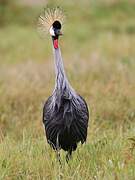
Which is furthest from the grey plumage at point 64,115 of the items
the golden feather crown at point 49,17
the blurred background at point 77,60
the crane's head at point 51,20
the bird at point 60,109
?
the blurred background at point 77,60

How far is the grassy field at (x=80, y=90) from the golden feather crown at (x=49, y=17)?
792 mm

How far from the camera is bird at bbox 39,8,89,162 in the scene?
16.5ft

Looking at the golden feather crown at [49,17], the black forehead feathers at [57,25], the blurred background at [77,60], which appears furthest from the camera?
the blurred background at [77,60]

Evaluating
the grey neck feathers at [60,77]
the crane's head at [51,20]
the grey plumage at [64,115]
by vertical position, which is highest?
the crane's head at [51,20]

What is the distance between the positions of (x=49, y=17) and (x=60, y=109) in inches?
29.3

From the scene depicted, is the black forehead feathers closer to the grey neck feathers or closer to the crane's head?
the crane's head

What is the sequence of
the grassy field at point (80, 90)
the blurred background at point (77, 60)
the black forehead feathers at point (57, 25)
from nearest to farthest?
the grassy field at point (80, 90) < the black forehead feathers at point (57, 25) < the blurred background at point (77, 60)

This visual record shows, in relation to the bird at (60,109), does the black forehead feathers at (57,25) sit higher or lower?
higher

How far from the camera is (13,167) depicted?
15.5 ft

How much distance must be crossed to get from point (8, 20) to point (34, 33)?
1.85m

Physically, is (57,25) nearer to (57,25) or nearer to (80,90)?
(57,25)

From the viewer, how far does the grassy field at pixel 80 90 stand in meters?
4.74

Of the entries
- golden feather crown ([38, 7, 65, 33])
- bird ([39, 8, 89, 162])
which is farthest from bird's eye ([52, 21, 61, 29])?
golden feather crown ([38, 7, 65, 33])

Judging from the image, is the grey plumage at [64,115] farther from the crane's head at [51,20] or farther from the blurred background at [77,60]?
the blurred background at [77,60]
